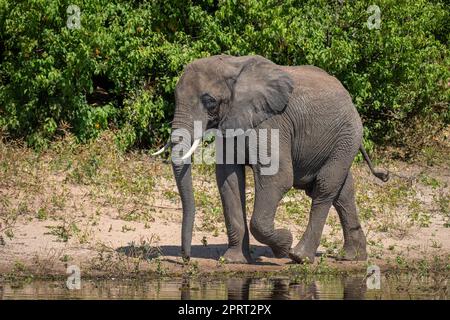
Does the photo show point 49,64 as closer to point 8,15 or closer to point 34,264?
point 8,15

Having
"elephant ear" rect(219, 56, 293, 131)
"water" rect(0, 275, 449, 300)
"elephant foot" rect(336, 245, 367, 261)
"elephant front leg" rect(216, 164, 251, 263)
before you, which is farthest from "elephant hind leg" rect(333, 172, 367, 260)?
"elephant ear" rect(219, 56, 293, 131)

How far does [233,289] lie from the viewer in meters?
11.1

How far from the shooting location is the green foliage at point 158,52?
646 inches

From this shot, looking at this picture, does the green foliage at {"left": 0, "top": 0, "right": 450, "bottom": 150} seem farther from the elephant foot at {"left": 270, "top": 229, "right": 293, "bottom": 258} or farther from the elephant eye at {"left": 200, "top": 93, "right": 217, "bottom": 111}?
the elephant foot at {"left": 270, "top": 229, "right": 293, "bottom": 258}

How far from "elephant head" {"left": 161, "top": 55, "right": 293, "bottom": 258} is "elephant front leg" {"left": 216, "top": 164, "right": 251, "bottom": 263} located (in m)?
0.48

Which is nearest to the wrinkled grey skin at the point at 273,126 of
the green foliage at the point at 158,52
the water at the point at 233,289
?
the water at the point at 233,289

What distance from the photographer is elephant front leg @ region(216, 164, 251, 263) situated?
12148 millimetres

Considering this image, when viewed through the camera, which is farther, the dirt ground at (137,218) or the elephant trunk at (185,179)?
the dirt ground at (137,218)

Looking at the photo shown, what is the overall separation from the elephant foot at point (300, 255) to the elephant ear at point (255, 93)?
1364 millimetres

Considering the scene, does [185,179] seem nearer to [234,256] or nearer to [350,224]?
[234,256]

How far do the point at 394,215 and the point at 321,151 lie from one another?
→ 2846mm

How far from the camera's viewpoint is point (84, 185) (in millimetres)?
14805

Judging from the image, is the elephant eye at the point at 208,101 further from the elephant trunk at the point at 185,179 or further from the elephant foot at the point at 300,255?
the elephant foot at the point at 300,255
